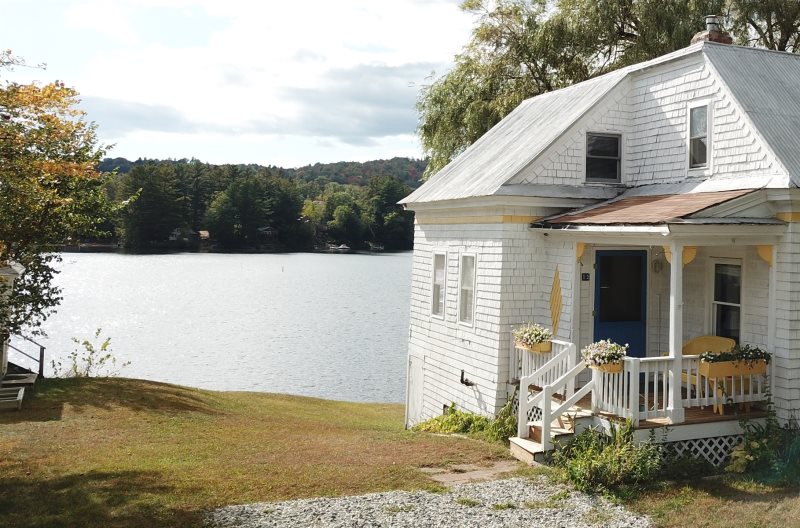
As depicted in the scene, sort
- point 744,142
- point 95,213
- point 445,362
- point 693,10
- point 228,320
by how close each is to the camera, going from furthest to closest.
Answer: point 228,320
point 693,10
point 95,213
point 445,362
point 744,142

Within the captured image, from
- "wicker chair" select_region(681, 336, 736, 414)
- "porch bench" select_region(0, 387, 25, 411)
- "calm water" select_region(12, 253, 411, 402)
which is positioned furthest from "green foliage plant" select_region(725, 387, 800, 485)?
"calm water" select_region(12, 253, 411, 402)

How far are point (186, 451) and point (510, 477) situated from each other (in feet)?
19.0

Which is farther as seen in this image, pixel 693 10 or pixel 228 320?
pixel 228 320

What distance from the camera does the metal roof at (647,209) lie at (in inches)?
414

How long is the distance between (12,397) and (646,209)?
1516cm

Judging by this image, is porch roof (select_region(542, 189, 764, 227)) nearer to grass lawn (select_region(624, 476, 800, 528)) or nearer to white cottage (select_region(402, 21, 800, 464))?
white cottage (select_region(402, 21, 800, 464))

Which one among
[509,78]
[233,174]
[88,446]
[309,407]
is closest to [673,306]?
[88,446]

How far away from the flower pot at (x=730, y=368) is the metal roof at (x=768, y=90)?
2.90 meters

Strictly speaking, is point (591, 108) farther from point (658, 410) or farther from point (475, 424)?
point (475, 424)

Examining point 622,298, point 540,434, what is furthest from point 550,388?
point 622,298

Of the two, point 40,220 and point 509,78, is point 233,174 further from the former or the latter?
point 40,220

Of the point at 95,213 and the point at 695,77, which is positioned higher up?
the point at 695,77

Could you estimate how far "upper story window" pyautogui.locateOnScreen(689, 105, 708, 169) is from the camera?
12.5m

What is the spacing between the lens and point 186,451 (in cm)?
1188
